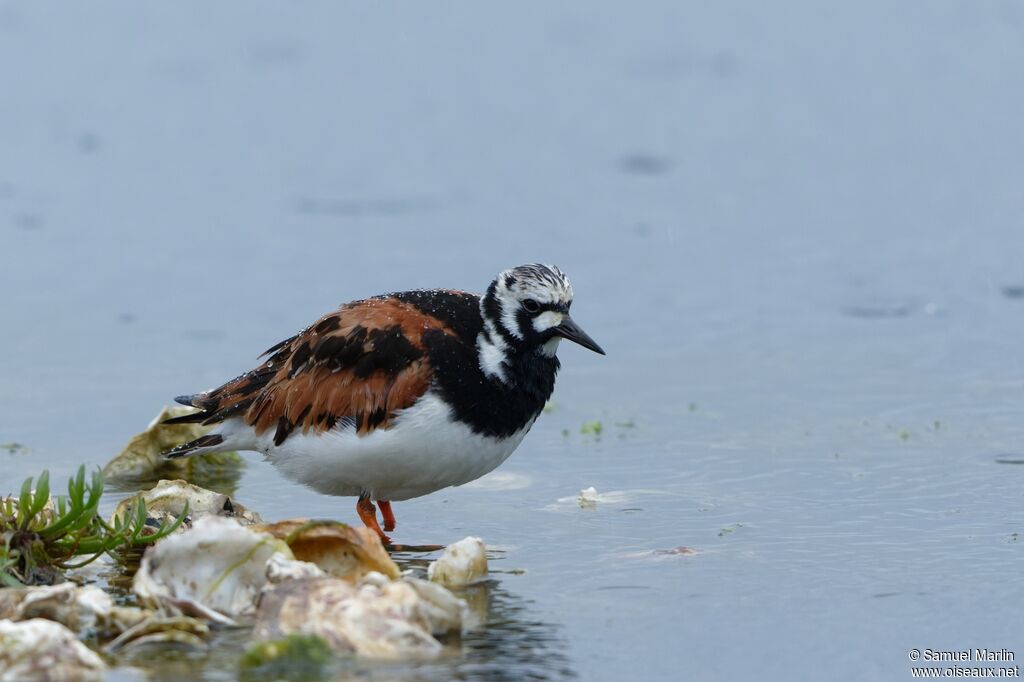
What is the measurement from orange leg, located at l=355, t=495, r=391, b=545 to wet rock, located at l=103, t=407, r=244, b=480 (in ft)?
3.90

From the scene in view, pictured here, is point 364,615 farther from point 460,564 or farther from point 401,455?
point 401,455

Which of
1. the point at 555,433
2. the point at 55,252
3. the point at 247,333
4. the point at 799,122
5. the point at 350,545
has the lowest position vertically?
the point at 350,545

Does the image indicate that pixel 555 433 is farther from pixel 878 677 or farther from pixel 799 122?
pixel 799 122

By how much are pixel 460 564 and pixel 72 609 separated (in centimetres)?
139

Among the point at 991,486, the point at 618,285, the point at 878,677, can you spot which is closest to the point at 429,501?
the point at 991,486

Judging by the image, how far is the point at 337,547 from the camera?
5.82 m

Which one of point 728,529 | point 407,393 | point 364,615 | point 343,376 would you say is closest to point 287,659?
point 364,615

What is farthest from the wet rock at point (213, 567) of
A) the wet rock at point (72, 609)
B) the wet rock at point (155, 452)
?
the wet rock at point (155, 452)

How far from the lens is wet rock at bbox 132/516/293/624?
5516 mm

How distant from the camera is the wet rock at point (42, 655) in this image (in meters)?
4.83

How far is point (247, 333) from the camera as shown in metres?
10.5

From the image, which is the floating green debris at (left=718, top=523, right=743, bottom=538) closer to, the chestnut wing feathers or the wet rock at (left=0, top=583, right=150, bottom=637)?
the chestnut wing feathers

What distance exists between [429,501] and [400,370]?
42.2 inches

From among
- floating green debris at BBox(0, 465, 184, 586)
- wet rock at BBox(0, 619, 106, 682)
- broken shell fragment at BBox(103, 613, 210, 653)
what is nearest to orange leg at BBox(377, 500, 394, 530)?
floating green debris at BBox(0, 465, 184, 586)
